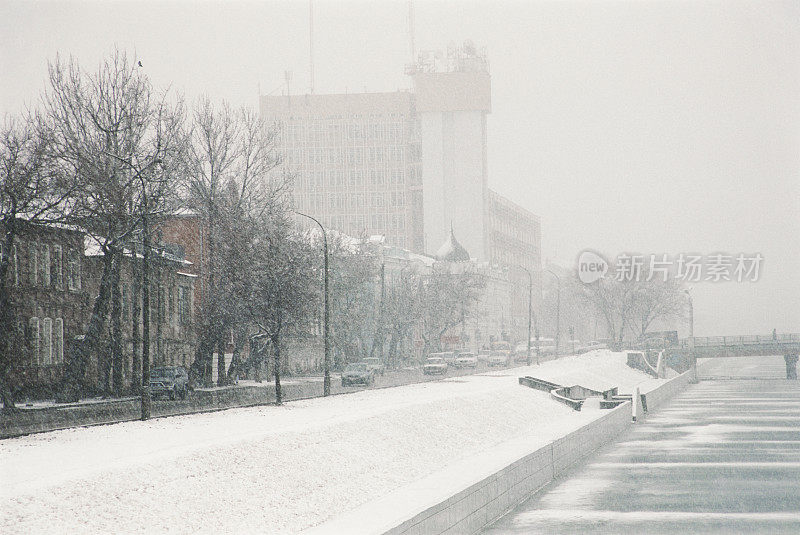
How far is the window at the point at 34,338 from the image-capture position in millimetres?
52906

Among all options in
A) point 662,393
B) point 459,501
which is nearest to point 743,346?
point 662,393

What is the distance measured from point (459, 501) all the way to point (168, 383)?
123ft

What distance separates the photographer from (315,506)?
1777cm

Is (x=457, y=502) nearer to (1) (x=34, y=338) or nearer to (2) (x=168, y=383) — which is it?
(2) (x=168, y=383)

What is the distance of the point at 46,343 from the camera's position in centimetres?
5472

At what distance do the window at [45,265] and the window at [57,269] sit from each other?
2.37 ft

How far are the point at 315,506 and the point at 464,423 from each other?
15087mm

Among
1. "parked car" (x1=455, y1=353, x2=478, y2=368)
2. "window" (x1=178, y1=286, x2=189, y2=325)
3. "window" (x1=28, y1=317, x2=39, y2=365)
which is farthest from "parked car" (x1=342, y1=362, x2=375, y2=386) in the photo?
"parked car" (x1=455, y1=353, x2=478, y2=368)

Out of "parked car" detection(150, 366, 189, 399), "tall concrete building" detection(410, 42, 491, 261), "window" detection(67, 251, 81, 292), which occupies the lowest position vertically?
"parked car" detection(150, 366, 189, 399)

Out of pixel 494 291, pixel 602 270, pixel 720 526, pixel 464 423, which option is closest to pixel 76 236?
pixel 464 423

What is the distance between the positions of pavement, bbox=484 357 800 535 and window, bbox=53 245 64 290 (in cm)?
2878

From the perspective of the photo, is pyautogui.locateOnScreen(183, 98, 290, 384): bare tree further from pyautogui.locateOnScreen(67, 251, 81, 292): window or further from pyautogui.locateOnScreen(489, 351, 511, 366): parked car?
pyautogui.locateOnScreen(489, 351, 511, 366): parked car

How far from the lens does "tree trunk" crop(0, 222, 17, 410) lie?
42.5 metres

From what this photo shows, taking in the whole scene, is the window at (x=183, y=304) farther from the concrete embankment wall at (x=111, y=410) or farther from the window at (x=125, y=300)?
the concrete embankment wall at (x=111, y=410)
